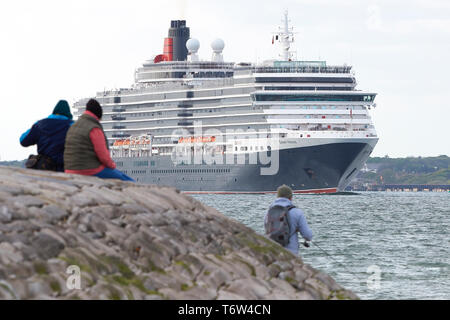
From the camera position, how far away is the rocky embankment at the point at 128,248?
8688mm

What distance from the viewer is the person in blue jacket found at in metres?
11.4

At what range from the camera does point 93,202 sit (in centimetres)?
1014

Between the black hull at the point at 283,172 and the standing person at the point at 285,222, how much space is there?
204 feet

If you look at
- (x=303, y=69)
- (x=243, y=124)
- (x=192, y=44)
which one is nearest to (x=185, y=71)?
(x=192, y=44)

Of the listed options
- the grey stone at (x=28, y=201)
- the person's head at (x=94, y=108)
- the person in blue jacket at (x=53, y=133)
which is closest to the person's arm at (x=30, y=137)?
the person in blue jacket at (x=53, y=133)

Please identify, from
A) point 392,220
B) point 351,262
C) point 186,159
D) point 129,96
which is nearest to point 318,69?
point 186,159

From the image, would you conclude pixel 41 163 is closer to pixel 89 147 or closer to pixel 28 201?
pixel 89 147

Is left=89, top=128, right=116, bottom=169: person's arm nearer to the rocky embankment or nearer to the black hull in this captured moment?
the rocky embankment

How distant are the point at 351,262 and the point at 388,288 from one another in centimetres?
525

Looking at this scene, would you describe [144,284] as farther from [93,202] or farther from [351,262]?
[351,262]

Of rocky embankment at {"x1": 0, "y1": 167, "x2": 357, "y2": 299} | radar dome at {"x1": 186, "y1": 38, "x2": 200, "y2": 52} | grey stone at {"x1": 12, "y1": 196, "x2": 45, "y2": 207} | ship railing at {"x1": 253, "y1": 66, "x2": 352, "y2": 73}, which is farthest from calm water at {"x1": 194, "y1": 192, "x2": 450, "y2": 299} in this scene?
radar dome at {"x1": 186, "y1": 38, "x2": 200, "y2": 52}

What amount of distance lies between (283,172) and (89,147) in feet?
218

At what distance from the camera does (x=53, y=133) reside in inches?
448

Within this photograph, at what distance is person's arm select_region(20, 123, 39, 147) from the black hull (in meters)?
62.4
